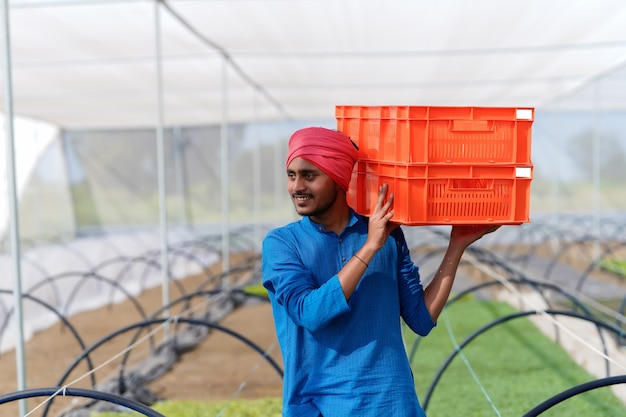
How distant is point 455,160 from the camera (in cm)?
209

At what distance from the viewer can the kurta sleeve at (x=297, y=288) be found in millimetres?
1779

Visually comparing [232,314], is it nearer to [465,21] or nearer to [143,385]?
[143,385]

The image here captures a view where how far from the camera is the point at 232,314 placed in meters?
8.55

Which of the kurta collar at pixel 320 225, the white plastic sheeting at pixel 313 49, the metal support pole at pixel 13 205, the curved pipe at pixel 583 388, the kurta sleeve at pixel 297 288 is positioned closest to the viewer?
the kurta sleeve at pixel 297 288

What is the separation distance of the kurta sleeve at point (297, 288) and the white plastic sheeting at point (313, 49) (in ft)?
11.7

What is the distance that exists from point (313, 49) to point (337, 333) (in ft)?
17.7

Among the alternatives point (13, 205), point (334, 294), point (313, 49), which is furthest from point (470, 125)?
point (313, 49)

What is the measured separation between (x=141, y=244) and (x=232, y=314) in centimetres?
371

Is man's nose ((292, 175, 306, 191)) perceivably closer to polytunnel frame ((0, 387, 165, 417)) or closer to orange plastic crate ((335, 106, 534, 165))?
orange plastic crate ((335, 106, 534, 165))

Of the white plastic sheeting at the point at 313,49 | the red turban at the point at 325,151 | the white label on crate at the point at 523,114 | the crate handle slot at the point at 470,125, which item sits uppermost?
the white plastic sheeting at the point at 313,49

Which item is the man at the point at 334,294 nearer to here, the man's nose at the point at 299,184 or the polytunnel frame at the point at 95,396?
the man's nose at the point at 299,184

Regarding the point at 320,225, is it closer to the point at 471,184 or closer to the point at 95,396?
the point at 471,184

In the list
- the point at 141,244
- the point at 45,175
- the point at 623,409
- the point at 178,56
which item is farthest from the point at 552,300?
the point at 45,175

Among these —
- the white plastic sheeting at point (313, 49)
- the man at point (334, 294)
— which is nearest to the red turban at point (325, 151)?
the man at point (334, 294)
